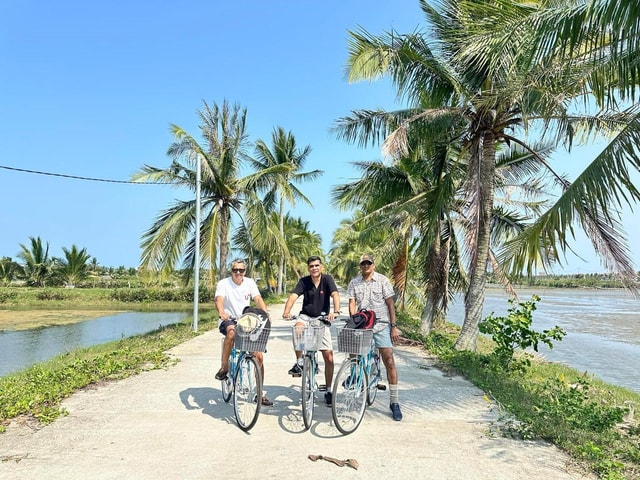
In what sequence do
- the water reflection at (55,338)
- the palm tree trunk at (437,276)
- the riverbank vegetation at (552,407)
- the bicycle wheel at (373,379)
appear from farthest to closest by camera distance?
the water reflection at (55,338) < the palm tree trunk at (437,276) < the bicycle wheel at (373,379) < the riverbank vegetation at (552,407)

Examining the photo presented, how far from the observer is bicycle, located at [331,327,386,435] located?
4641 millimetres

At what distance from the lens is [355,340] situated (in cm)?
465

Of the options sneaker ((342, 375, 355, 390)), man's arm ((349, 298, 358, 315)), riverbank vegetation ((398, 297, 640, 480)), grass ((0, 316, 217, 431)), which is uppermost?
man's arm ((349, 298, 358, 315))

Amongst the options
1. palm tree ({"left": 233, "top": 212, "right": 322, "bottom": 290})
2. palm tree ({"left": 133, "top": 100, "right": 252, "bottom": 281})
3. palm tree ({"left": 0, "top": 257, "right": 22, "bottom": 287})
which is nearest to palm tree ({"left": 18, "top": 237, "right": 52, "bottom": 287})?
palm tree ({"left": 0, "top": 257, "right": 22, "bottom": 287})

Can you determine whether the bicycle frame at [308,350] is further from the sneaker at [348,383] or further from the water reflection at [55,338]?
the water reflection at [55,338]

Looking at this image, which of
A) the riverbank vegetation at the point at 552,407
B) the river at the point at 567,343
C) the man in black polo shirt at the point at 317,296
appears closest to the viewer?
the riverbank vegetation at the point at 552,407

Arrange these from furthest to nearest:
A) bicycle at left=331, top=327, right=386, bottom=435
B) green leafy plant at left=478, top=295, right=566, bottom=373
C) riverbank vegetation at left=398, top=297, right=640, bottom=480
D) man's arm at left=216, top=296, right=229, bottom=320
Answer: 1. green leafy plant at left=478, top=295, right=566, bottom=373
2. man's arm at left=216, top=296, right=229, bottom=320
3. bicycle at left=331, top=327, right=386, bottom=435
4. riverbank vegetation at left=398, top=297, right=640, bottom=480

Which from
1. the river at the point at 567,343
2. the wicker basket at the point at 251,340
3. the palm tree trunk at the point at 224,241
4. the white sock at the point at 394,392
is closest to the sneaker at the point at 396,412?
the white sock at the point at 394,392

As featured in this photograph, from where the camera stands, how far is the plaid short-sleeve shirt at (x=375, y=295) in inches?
206

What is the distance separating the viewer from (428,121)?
9.83m

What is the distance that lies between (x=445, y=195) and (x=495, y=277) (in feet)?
8.12

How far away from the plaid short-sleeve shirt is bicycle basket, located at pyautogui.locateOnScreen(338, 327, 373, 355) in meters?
0.53

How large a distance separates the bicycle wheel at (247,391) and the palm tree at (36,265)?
5262 cm

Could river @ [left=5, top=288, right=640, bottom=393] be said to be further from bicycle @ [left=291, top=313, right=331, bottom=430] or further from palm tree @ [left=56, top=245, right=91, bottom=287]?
palm tree @ [left=56, top=245, right=91, bottom=287]
